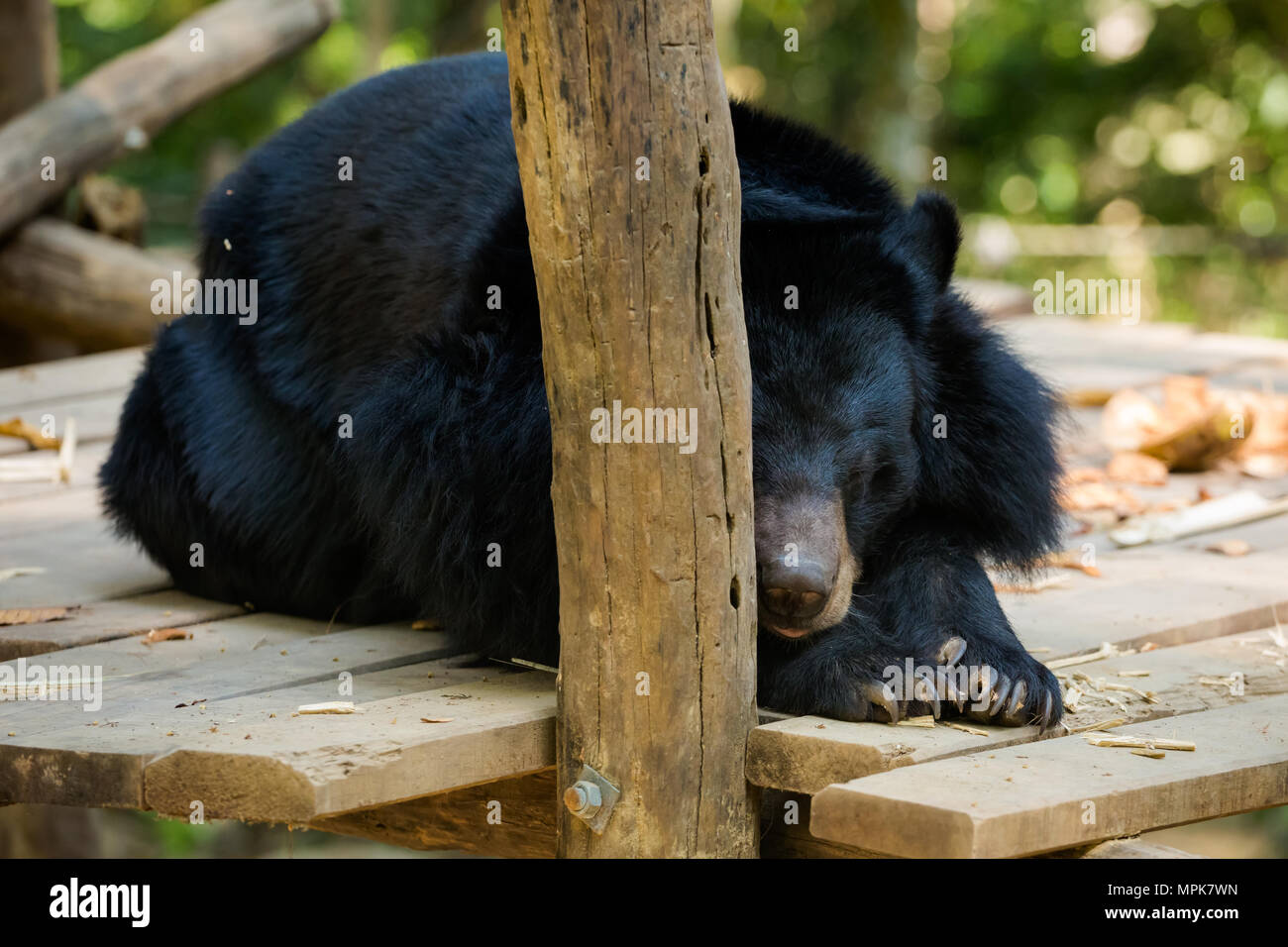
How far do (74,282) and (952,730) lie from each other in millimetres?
5127

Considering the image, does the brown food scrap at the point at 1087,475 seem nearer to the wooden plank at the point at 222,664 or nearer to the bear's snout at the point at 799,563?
the bear's snout at the point at 799,563

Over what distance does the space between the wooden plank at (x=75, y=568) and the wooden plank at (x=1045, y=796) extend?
195cm

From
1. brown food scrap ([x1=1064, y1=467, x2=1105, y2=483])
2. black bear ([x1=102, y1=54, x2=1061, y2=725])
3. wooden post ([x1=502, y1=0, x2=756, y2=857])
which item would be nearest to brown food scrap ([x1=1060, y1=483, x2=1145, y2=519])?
brown food scrap ([x1=1064, y1=467, x2=1105, y2=483])

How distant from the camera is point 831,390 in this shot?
2.52 meters

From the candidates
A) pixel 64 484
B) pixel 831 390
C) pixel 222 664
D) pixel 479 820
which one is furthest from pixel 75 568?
pixel 831 390

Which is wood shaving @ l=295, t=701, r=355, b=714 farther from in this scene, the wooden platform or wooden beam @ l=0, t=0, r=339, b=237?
wooden beam @ l=0, t=0, r=339, b=237

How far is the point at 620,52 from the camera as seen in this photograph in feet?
6.04

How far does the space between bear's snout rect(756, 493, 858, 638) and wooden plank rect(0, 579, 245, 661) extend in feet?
4.38

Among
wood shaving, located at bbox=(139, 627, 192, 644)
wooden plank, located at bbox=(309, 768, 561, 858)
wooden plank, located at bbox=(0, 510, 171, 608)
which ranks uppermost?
wooden plank, located at bbox=(0, 510, 171, 608)

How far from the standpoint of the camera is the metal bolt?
2.16 meters

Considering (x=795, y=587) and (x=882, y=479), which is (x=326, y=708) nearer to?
(x=795, y=587)

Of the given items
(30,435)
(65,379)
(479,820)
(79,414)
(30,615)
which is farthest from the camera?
(65,379)

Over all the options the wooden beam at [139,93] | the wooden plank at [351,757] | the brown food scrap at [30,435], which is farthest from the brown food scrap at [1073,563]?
the wooden beam at [139,93]
